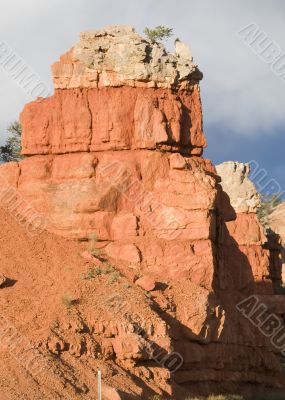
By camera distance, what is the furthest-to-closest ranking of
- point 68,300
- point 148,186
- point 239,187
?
point 239,187, point 148,186, point 68,300

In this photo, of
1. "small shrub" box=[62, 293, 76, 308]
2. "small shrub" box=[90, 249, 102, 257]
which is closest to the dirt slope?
"small shrub" box=[62, 293, 76, 308]

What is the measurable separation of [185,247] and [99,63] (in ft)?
22.8

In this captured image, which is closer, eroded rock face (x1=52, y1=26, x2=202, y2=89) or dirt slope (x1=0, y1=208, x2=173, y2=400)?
dirt slope (x1=0, y1=208, x2=173, y2=400)

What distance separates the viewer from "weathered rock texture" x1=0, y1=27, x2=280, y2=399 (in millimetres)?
23831

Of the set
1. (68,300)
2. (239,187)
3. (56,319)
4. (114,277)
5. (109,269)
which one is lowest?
(56,319)

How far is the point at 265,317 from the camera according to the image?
31.8m

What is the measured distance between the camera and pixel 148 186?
25.2m

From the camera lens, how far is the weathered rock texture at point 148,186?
23.8 m

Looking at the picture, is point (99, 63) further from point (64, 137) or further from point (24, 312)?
point (24, 312)

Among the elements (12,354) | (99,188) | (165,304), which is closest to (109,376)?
(12,354)

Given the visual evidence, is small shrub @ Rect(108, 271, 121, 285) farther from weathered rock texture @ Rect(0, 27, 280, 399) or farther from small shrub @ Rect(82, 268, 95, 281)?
weathered rock texture @ Rect(0, 27, 280, 399)

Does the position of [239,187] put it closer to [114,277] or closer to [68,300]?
[114,277]

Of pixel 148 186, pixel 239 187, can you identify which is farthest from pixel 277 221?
pixel 148 186

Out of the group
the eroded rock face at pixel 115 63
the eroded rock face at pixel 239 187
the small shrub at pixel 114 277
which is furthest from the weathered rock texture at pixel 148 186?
the eroded rock face at pixel 239 187
